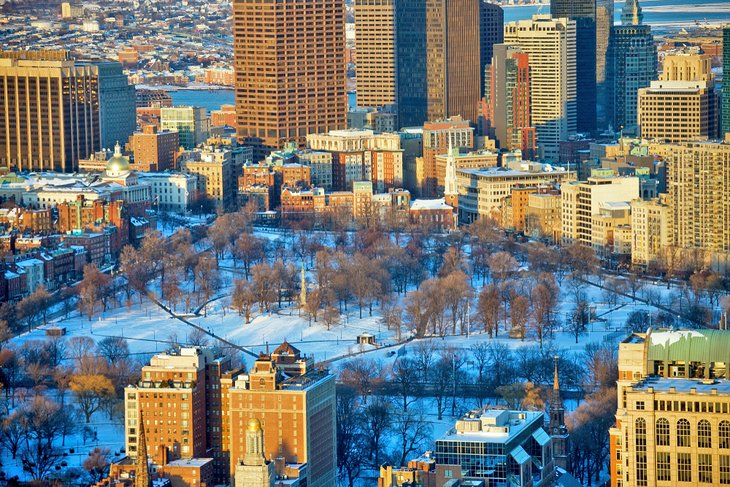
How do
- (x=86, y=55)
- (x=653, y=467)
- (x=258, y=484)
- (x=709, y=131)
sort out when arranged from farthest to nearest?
(x=86, y=55), (x=709, y=131), (x=258, y=484), (x=653, y=467)

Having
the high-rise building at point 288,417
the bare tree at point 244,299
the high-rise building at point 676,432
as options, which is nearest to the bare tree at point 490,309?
the bare tree at point 244,299

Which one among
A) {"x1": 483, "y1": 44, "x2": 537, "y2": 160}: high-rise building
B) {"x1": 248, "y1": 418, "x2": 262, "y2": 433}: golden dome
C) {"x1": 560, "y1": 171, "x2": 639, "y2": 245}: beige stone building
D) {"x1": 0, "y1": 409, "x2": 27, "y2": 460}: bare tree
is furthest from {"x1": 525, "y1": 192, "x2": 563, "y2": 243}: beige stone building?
{"x1": 248, "y1": 418, "x2": 262, "y2": 433}: golden dome

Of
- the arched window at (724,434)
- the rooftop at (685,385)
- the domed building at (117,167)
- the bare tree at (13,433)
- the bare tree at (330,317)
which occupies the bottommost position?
the bare tree at (13,433)

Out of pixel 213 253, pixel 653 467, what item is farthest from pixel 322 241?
pixel 653 467

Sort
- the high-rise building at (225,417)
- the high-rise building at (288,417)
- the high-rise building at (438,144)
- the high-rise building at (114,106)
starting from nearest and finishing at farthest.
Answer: the high-rise building at (225,417) < the high-rise building at (288,417) < the high-rise building at (438,144) < the high-rise building at (114,106)

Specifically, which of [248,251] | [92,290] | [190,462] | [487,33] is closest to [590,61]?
[487,33]

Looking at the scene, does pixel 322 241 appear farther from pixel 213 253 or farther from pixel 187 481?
pixel 187 481

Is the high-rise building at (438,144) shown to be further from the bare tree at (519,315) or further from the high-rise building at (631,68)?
the bare tree at (519,315)
